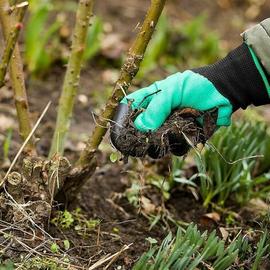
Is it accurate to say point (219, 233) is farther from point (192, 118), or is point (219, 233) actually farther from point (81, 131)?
point (81, 131)

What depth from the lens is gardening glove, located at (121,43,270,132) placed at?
196 cm

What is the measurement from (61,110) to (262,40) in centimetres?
84

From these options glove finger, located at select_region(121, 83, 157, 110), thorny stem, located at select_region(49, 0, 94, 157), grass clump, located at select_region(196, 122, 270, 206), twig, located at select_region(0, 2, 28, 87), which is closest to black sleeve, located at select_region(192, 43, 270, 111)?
glove finger, located at select_region(121, 83, 157, 110)

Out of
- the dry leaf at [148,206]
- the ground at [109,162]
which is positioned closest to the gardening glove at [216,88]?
the ground at [109,162]

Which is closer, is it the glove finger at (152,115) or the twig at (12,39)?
the twig at (12,39)

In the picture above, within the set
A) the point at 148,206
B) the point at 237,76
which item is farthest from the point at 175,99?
the point at 148,206

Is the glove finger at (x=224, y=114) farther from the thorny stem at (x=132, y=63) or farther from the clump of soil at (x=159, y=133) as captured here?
the thorny stem at (x=132, y=63)

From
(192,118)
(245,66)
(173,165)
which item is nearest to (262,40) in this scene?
(245,66)

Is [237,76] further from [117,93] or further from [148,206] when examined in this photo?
[148,206]

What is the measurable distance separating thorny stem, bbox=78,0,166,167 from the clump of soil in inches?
2.6

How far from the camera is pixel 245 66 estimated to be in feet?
6.58

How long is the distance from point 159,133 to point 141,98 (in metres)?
0.13

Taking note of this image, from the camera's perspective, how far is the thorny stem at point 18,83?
2046 millimetres

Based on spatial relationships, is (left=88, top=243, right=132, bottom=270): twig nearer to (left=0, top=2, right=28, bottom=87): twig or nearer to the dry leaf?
the dry leaf
